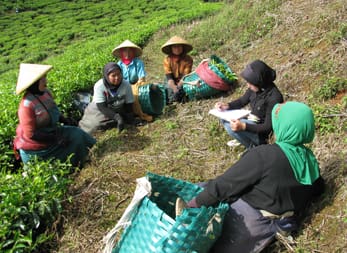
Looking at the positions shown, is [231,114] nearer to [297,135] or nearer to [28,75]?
[297,135]

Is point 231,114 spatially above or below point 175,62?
below

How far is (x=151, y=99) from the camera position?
17.6ft

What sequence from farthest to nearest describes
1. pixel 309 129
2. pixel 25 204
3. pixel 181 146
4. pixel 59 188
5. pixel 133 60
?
pixel 133 60 < pixel 181 146 < pixel 59 188 < pixel 25 204 < pixel 309 129

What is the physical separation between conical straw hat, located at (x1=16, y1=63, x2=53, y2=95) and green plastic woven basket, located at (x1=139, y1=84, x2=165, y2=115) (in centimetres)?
154

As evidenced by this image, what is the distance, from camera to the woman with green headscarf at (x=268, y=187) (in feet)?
7.30

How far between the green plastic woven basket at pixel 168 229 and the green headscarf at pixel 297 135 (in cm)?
53

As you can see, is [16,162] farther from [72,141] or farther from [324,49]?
[324,49]

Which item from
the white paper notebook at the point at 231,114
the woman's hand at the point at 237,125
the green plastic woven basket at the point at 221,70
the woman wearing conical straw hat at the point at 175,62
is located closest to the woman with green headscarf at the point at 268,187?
the woman's hand at the point at 237,125

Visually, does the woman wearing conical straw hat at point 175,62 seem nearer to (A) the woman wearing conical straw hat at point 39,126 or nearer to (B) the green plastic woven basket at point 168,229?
Answer: (A) the woman wearing conical straw hat at point 39,126

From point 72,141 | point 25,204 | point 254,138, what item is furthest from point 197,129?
point 25,204

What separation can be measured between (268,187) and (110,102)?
9.82 ft

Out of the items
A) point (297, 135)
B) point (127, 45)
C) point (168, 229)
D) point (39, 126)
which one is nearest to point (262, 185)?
point (297, 135)

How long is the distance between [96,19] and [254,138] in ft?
50.9

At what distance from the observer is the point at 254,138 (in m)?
3.60
